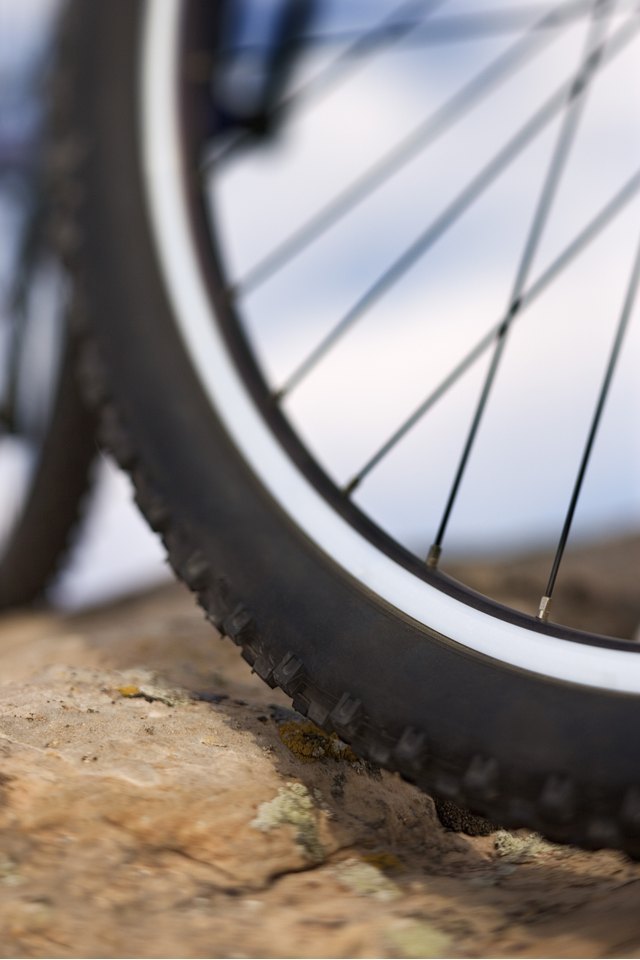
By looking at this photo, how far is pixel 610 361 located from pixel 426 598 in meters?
0.25

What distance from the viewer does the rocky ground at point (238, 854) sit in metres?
0.51

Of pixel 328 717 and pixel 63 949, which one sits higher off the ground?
pixel 328 717

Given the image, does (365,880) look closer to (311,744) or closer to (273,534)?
(311,744)

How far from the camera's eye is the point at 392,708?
0.58 m

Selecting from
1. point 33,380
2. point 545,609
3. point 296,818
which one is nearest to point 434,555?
point 545,609


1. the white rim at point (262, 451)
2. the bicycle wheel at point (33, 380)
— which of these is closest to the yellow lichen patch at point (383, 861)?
the white rim at point (262, 451)

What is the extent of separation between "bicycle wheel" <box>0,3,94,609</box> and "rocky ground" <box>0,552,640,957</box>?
814 mm

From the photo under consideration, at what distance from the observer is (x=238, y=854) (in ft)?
1.90

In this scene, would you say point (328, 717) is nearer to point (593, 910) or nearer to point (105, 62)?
point (593, 910)

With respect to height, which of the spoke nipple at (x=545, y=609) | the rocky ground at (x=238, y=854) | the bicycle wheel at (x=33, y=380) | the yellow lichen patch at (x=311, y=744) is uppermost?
the bicycle wheel at (x=33, y=380)

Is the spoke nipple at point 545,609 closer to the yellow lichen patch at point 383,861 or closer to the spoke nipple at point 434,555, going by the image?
the spoke nipple at point 434,555

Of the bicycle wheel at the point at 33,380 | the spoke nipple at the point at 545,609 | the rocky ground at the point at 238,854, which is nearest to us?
the rocky ground at the point at 238,854

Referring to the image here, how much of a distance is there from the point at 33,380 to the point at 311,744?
3.65ft

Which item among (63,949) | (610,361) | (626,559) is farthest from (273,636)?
(626,559)
